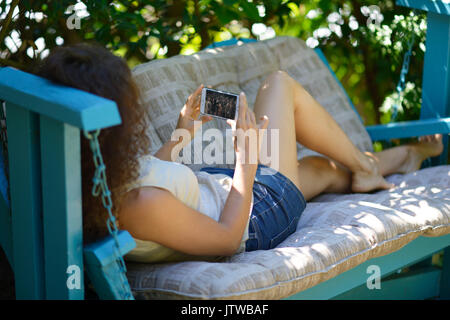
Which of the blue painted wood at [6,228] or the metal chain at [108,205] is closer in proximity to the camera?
the metal chain at [108,205]

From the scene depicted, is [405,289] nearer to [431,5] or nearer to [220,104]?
[220,104]

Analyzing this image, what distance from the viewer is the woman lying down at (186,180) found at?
1508 millimetres

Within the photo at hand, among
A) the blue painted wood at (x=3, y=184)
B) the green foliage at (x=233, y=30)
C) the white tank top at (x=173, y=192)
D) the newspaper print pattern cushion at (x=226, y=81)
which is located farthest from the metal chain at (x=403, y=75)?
the blue painted wood at (x=3, y=184)

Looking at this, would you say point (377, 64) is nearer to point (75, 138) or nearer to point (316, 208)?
point (316, 208)

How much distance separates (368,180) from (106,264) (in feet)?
5.18

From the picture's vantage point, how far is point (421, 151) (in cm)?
308

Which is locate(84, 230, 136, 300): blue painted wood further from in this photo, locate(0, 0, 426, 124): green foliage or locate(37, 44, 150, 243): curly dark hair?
locate(0, 0, 426, 124): green foliage

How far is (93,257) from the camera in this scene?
148 centimetres

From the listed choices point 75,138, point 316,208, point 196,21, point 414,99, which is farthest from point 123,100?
point 414,99

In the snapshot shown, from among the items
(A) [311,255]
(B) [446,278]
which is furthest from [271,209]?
(B) [446,278]

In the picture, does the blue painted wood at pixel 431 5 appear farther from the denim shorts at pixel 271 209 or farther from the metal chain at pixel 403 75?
the denim shorts at pixel 271 209

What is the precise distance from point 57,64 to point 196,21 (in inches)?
63.3

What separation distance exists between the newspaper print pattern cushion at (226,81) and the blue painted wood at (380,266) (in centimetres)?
83

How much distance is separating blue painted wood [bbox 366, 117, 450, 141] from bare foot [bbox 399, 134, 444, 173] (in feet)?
0.25
